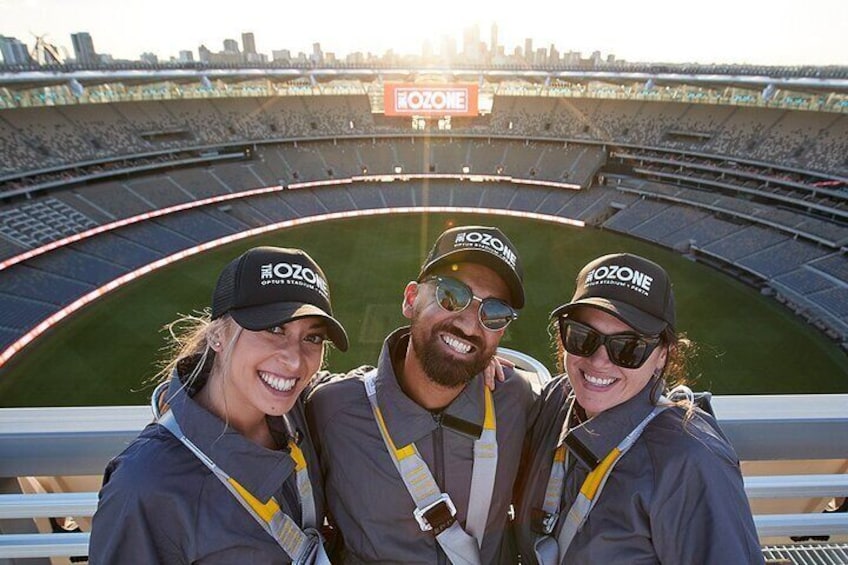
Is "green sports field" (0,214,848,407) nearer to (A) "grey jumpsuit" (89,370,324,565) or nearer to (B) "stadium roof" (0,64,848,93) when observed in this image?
(B) "stadium roof" (0,64,848,93)

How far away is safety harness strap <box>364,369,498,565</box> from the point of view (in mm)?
3096

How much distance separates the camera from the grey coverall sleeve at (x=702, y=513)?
2434 millimetres

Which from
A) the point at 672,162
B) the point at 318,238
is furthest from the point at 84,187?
the point at 672,162

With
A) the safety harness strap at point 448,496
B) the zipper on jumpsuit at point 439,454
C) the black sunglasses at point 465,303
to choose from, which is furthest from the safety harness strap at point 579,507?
the black sunglasses at point 465,303

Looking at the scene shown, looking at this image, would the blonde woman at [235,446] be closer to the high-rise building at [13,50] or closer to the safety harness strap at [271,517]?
the safety harness strap at [271,517]

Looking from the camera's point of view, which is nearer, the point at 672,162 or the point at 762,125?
the point at 762,125

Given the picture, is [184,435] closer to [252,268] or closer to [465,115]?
[252,268]

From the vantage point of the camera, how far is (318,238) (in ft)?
136

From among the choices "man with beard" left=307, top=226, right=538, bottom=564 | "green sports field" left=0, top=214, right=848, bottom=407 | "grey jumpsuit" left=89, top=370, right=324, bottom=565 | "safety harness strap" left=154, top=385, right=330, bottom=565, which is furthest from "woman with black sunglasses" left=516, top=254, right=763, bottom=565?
"green sports field" left=0, top=214, right=848, bottom=407

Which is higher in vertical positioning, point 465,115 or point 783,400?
point 783,400

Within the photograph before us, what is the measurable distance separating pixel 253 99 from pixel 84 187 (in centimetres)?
1976

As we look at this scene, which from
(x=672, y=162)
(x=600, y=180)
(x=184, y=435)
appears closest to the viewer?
(x=184, y=435)

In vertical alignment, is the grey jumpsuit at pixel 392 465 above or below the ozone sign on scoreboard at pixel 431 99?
above

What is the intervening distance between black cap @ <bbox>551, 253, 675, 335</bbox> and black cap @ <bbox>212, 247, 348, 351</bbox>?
5.13 feet
